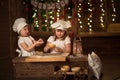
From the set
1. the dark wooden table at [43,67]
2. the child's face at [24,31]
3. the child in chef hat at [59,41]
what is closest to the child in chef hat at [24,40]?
the child's face at [24,31]

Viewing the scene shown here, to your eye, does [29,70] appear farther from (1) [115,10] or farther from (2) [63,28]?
(1) [115,10]

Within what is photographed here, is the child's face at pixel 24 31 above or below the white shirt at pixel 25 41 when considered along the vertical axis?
above

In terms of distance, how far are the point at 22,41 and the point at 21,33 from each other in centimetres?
16

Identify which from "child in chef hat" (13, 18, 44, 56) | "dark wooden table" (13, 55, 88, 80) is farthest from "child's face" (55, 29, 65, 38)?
"dark wooden table" (13, 55, 88, 80)

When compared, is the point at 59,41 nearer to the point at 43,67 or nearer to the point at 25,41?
the point at 25,41

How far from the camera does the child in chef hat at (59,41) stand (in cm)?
431

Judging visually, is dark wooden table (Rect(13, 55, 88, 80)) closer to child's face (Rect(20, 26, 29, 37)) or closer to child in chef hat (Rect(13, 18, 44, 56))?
child in chef hat (Rect(13, 18, 44, 56))

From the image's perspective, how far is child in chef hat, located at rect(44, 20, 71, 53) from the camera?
4.31m

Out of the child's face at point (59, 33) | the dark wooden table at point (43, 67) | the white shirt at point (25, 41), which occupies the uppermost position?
the child's face at point (59, 33)

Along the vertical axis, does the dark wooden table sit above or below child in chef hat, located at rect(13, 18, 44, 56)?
below

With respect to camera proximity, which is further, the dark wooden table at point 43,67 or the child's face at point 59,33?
the child's face at point 59,33

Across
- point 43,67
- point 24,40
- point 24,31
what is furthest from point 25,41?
point 43,67

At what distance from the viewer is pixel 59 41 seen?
14.6 ft

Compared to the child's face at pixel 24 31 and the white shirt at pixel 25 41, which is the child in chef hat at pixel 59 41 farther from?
the child's face at pixel 24 31
